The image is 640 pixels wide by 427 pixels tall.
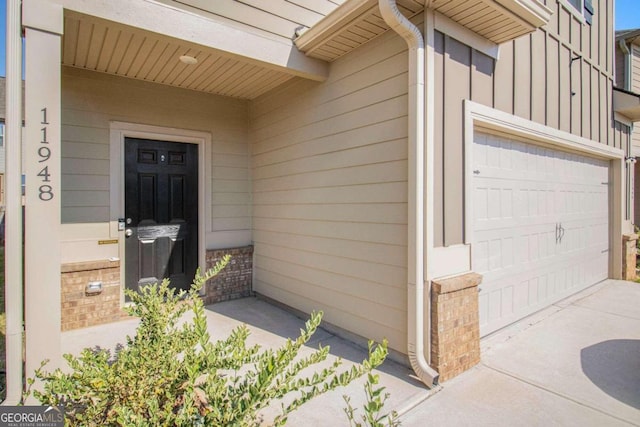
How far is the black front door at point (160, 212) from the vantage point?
3973mm

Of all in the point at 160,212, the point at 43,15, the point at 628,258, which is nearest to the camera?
the point at 43,15

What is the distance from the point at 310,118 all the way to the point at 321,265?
1547mm

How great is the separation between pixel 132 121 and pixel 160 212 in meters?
1.06

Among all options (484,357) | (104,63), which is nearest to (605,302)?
(484,357)

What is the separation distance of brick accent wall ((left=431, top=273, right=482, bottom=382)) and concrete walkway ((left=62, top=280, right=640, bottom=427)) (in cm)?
10

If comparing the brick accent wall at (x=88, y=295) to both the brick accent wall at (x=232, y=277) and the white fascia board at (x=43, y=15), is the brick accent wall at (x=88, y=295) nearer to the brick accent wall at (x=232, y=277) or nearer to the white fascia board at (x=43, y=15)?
the brick accent wall at (x=232, y=277)

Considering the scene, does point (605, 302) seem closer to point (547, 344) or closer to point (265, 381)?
point (547, 344)

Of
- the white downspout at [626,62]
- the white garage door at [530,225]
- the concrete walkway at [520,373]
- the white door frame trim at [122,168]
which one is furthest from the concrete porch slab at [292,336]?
the white downspout at [626,62]

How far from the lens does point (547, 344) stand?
3.21 metres

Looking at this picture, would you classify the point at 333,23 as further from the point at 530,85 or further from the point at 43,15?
the point at 530,85

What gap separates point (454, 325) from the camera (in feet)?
8.79

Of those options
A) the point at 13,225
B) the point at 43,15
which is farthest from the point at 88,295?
the point at 43,15

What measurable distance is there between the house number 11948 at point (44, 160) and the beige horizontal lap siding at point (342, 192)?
2.20 metres

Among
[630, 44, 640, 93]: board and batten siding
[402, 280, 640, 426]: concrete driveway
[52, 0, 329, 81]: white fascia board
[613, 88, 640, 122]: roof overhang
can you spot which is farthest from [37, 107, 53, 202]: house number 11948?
[630, 44, 640, 93]: board and batten siding
